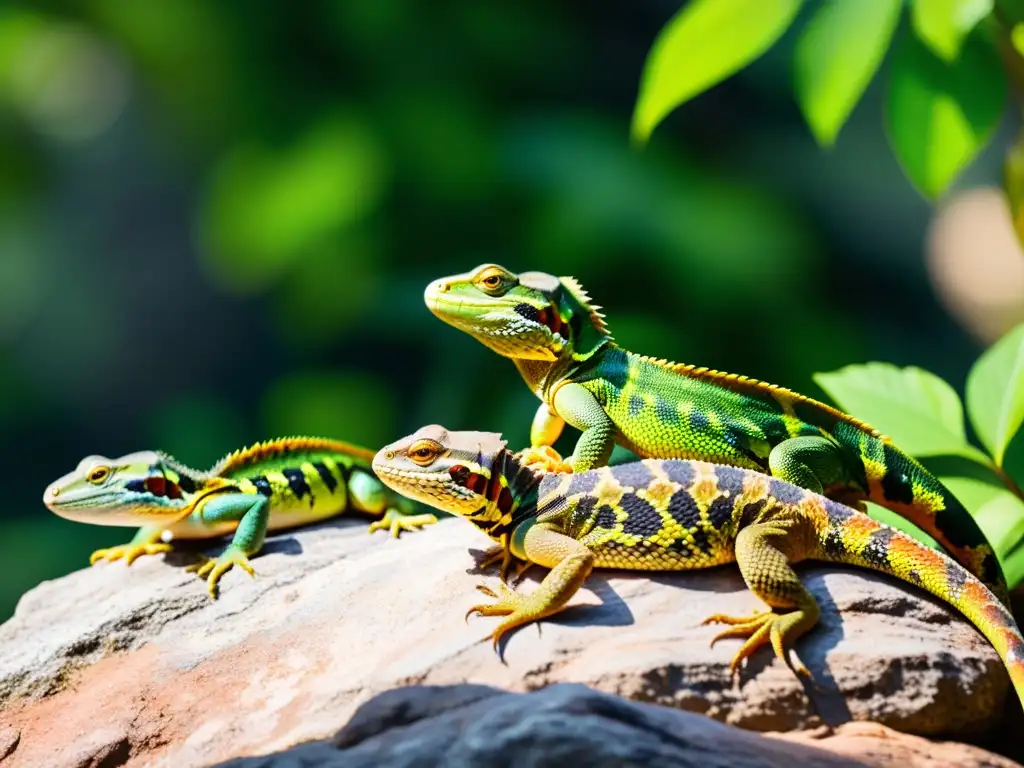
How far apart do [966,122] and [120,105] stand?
17.3 ft

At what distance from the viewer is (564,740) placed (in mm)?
2010

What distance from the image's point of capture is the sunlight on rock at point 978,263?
6.39m

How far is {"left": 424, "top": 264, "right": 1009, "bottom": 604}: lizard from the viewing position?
2844 millimetres

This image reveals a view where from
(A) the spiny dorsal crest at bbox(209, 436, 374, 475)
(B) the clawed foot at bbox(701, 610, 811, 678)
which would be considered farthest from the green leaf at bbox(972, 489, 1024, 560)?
(A) the spiny dorsal crest at bbox(209, 436, 374, 475)

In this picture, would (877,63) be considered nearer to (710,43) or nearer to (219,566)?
(710,43)

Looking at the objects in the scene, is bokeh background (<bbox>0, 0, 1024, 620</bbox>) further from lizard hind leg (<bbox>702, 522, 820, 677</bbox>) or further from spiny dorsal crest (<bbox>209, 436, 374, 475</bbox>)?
lizard hind leg (<bbox>702, 522, 820, 677</bbox>)

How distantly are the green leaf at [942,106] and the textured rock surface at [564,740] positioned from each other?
4.75ft

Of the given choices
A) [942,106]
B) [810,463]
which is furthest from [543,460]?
[942,106]

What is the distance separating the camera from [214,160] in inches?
223

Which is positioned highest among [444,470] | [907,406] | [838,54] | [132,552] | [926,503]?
[838,54]

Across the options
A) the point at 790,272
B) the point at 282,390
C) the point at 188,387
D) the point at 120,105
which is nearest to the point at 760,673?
the point at 790,272

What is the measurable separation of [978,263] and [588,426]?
4813 millimetres

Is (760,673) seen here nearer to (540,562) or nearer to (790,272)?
(540,562)

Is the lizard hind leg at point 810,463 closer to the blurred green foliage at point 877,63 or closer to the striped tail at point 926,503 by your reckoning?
the striped tail at point 926,503
